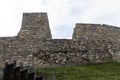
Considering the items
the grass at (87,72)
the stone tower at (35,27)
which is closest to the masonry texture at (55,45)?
the stone tower at (35,27)

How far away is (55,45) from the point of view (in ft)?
98.9

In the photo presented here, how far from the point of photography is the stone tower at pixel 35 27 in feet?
103

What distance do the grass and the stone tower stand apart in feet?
14.0

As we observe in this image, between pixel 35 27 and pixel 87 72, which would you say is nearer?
pixel 87 72

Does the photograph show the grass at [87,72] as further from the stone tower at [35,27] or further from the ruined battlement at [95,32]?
the stone tower at [35,27]

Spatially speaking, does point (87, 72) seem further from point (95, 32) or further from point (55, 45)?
point (95, 32)

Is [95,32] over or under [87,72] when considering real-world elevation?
over

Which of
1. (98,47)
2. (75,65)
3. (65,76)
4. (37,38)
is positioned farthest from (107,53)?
(65,76)

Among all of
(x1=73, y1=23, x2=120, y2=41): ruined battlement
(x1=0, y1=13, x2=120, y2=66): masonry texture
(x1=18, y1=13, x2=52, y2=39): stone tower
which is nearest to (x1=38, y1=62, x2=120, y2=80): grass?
(x1=0, y1=13, x2=120, y2=66): masonry texture

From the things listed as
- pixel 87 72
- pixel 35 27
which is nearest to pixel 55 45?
pixel 35 27

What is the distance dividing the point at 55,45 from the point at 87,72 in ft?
16.8

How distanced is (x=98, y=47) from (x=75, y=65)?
8.69ft

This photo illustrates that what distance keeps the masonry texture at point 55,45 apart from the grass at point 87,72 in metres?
1.21

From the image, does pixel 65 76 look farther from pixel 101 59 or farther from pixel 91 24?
pixel 91 24
